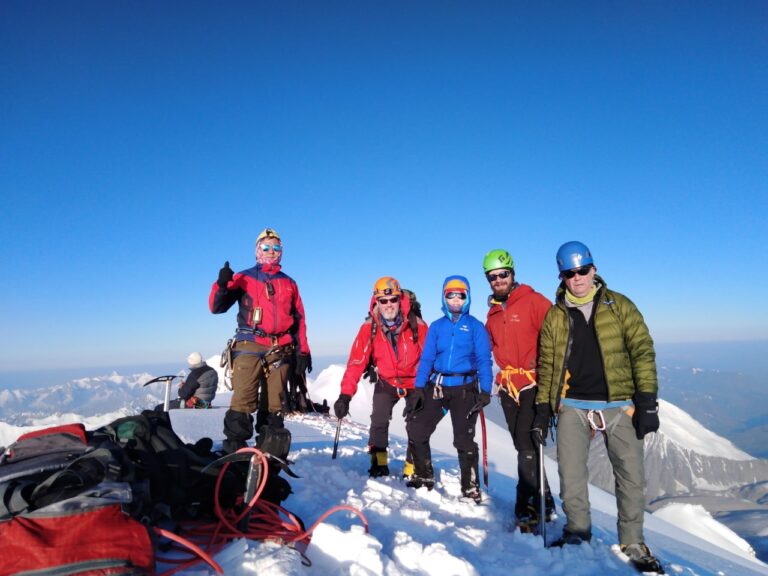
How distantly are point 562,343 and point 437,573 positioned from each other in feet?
7.96

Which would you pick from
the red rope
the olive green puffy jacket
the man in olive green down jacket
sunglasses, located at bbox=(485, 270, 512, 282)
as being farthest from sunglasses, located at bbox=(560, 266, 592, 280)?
the red rope

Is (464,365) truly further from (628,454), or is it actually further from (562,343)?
(628,454)

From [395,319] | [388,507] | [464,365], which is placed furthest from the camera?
[395,319]

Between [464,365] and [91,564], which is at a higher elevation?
[464,365]

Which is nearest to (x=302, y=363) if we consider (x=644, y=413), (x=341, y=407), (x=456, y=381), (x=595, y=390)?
(x=341, y=407)

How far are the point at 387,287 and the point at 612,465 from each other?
344 centimetres

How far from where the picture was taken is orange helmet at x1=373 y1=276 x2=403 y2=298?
6156 mm

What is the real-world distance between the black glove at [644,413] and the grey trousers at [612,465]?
0.29ft

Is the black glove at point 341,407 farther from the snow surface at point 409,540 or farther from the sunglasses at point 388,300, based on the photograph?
the sunglasses at point 388,300

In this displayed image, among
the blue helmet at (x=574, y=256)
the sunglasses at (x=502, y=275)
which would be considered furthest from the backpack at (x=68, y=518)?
the sunglasses at (x=502, y=275)

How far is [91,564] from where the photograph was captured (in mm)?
2010

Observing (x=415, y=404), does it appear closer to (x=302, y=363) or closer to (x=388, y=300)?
(x=388, y=300)

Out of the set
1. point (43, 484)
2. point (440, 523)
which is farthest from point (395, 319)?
point (43, 484)

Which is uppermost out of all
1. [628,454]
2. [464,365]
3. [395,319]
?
[395,319]
